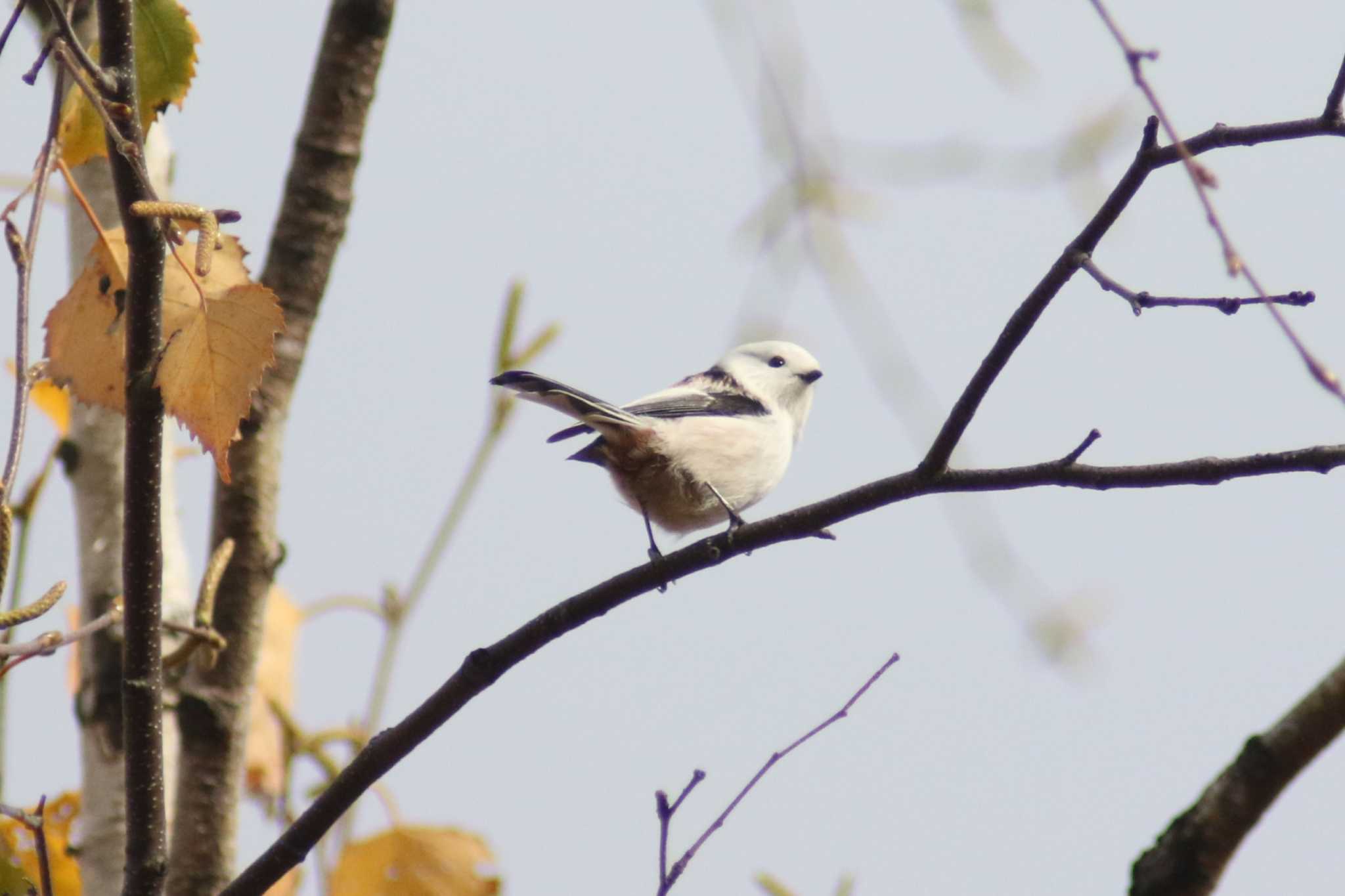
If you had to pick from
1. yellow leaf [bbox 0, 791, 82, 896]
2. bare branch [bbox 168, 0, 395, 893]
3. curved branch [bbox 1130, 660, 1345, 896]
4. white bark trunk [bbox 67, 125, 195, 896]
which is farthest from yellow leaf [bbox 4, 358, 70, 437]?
curved branch [bbox 1130, 660, 1345, 896]

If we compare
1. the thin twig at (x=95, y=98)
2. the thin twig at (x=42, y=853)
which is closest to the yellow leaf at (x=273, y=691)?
the thin twig at (x=42, y=853)

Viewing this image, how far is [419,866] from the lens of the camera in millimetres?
2209

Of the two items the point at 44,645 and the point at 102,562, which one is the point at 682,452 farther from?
the point at 44,645

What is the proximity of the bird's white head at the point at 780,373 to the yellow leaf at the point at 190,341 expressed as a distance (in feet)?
6.68

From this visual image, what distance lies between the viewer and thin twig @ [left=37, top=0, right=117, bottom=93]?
4.00 feet

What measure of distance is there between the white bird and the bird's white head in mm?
272

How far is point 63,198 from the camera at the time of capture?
2.38m

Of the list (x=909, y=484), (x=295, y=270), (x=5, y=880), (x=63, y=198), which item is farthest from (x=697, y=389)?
(x=5, y=880)

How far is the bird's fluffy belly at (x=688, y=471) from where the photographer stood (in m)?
2.82

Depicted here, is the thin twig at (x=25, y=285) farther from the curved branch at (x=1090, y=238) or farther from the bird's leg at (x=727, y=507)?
the bird's leg at (x=727, y=507)

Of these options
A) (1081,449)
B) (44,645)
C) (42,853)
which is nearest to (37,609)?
(44,645)

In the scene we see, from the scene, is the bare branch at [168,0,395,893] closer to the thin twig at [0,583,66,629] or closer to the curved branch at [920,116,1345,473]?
the thin twig at [0,583,66,629]

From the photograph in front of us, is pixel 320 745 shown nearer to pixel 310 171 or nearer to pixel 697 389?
pixel 310 171

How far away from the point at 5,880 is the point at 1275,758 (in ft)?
4.04
